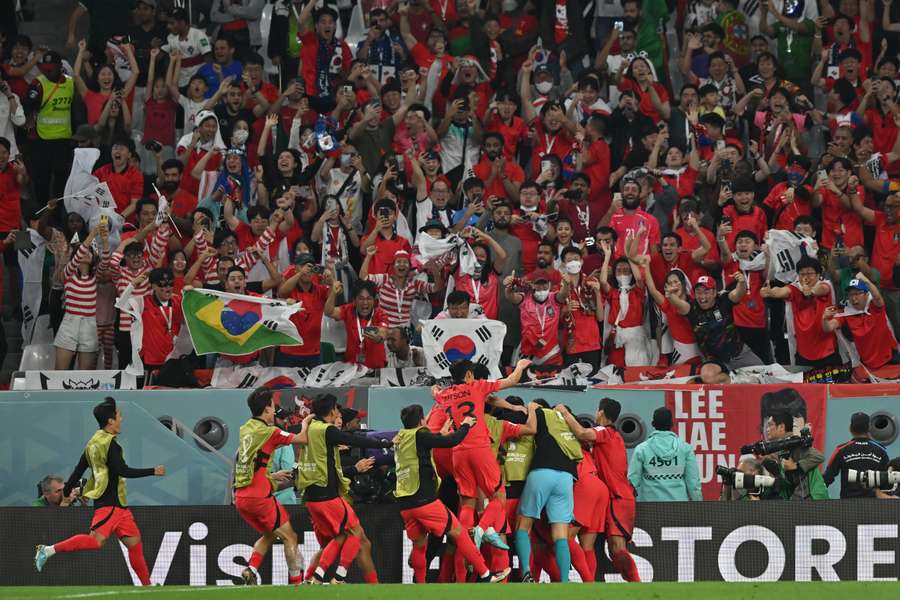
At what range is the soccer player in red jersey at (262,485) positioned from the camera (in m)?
13.3

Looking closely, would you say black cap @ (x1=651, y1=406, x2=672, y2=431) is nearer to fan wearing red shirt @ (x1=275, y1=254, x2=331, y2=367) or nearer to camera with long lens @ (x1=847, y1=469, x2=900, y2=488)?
camera with long lens @ (x1=847, y1=469, x2=900, y2=488)

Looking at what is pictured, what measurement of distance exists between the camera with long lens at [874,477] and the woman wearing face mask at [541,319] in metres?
4.23

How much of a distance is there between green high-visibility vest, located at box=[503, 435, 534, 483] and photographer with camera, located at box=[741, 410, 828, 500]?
6.14 ft

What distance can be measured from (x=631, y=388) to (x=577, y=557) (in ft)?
9.10

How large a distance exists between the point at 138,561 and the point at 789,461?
557 cm

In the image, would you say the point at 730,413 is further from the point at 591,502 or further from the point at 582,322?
the point at 591,502

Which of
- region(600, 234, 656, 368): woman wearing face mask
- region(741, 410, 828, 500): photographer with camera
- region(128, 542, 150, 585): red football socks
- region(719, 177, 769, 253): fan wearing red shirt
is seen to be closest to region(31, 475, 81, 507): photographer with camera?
region(128, 542, 150, 585): red football socks

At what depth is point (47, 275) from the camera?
18.5 meters

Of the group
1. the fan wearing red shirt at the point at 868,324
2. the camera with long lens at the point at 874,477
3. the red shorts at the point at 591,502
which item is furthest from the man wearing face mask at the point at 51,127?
the camera with long lens at the point at 874,477

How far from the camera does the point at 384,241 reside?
59.6ft

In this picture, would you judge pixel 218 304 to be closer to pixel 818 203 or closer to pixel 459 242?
pixel 459 242

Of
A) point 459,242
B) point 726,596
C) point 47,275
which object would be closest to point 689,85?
point 459,242

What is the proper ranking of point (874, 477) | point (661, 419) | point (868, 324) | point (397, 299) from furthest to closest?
point (397, 299)
point (868, 324)
point (661, 419)
point (874, 477)

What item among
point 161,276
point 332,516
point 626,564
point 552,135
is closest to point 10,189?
point 161,276
